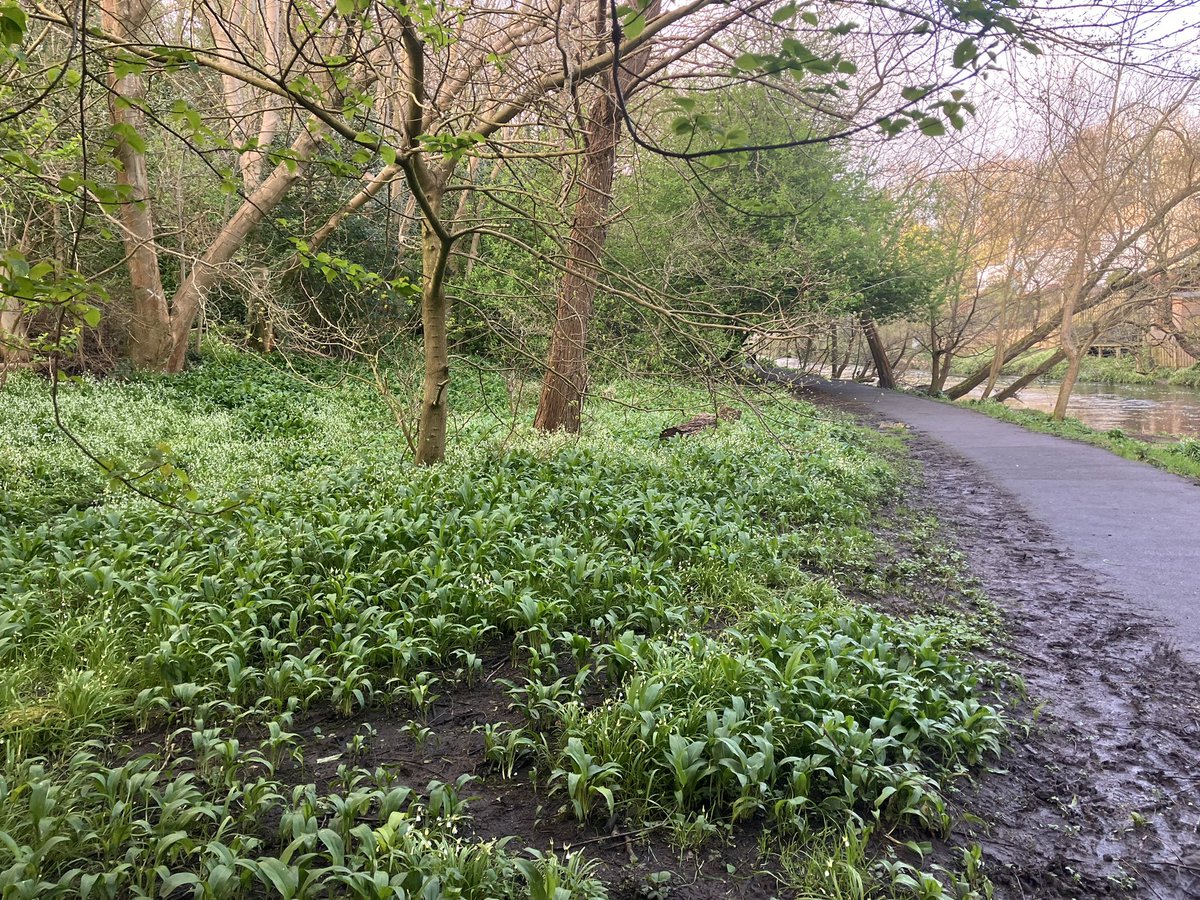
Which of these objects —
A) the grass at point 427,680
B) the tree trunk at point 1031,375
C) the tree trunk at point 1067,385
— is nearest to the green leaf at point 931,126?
the grass at point 427,680

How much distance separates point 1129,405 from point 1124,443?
15.0 meters

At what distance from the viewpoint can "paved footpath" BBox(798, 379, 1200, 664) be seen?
223 inches

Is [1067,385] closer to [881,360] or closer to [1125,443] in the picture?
[1125,443]

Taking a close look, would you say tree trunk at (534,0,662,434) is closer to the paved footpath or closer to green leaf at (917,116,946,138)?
green leaf at (917,116,946,138)

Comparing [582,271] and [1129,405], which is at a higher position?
[582,271]

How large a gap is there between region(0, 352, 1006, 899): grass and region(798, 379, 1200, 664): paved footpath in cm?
204

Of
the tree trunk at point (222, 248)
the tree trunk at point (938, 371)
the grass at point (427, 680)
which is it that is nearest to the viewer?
the grass at point (427, 680)

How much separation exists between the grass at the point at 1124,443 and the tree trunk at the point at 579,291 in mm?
8651

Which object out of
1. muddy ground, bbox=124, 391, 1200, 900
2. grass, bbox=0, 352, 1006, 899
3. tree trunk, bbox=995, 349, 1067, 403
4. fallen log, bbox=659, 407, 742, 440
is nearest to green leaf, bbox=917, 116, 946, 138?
grass, bbox=0, 352, 1006, 899

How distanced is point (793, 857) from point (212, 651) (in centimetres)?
285

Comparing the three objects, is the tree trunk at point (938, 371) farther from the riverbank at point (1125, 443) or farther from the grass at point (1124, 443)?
A: the grass at point (1124, 443)

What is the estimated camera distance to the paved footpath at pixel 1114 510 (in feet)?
18.6

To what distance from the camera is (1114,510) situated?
27.6 ft

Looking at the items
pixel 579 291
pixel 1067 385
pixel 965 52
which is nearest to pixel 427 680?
pixel 965 52
